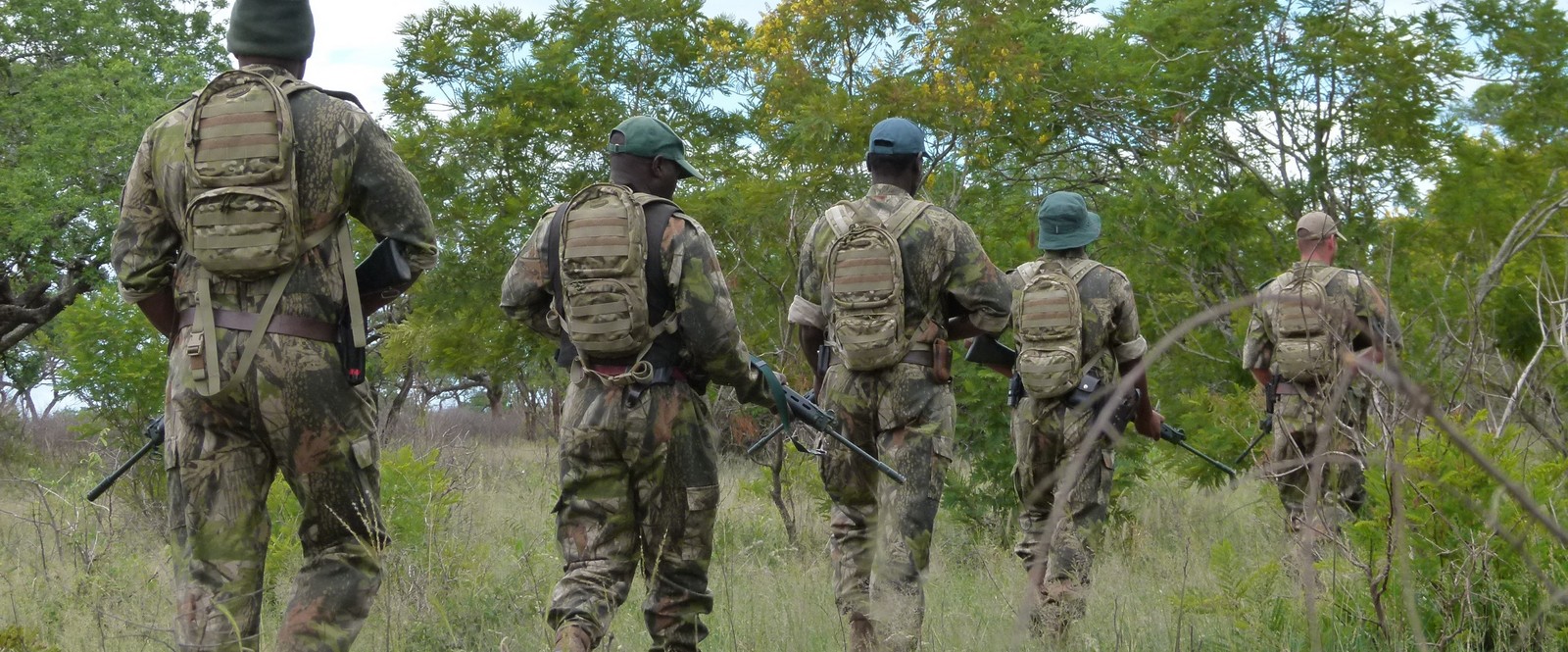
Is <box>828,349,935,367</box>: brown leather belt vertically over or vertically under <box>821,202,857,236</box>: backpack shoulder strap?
under

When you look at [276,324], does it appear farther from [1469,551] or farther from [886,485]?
[1469,551]

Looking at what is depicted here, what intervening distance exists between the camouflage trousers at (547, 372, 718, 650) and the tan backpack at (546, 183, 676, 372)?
0.53ft

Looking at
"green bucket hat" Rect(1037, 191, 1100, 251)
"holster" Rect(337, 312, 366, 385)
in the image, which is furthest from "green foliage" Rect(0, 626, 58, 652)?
"green bucket hat" Rect(1037, 191, 1100, 251)

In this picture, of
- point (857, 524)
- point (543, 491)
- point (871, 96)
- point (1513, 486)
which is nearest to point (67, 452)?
point (543, 491)

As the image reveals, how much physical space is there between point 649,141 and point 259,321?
1.39 metres

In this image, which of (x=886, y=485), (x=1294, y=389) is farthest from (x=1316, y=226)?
(x=886, y=485)

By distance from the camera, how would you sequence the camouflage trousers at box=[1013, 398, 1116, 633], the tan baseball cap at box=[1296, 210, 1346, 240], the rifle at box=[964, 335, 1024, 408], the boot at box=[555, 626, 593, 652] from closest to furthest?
the boot at box=[555, 626, 593, 652] → the camouflage trousers at box=[1013, 398, 1116, 633] → the rifle at box=[964, 335, 1024, 408] → the tan baseball cap at box=[1296, 210, 1346, 240]

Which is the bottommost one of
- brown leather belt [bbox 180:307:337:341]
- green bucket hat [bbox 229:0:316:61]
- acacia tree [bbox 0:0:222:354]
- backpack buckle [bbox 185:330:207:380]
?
backpack buckle [bbox 185:330:207:380]

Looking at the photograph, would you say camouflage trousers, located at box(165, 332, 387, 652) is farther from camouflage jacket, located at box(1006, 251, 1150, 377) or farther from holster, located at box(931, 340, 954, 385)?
camouflage jacket, located at box(1006, 251, 1150, 377)

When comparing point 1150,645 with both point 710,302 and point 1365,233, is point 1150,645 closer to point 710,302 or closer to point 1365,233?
point 710,302

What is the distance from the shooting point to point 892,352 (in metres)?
5.15

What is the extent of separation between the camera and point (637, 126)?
444 centimetres

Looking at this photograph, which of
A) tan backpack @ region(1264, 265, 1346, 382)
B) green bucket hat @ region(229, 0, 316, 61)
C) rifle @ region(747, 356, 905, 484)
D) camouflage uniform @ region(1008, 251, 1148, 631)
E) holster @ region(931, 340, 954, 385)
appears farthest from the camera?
tan backpack @ region(1264, 265, 1346, 382)

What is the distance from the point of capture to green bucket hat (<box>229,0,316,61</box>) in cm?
379
